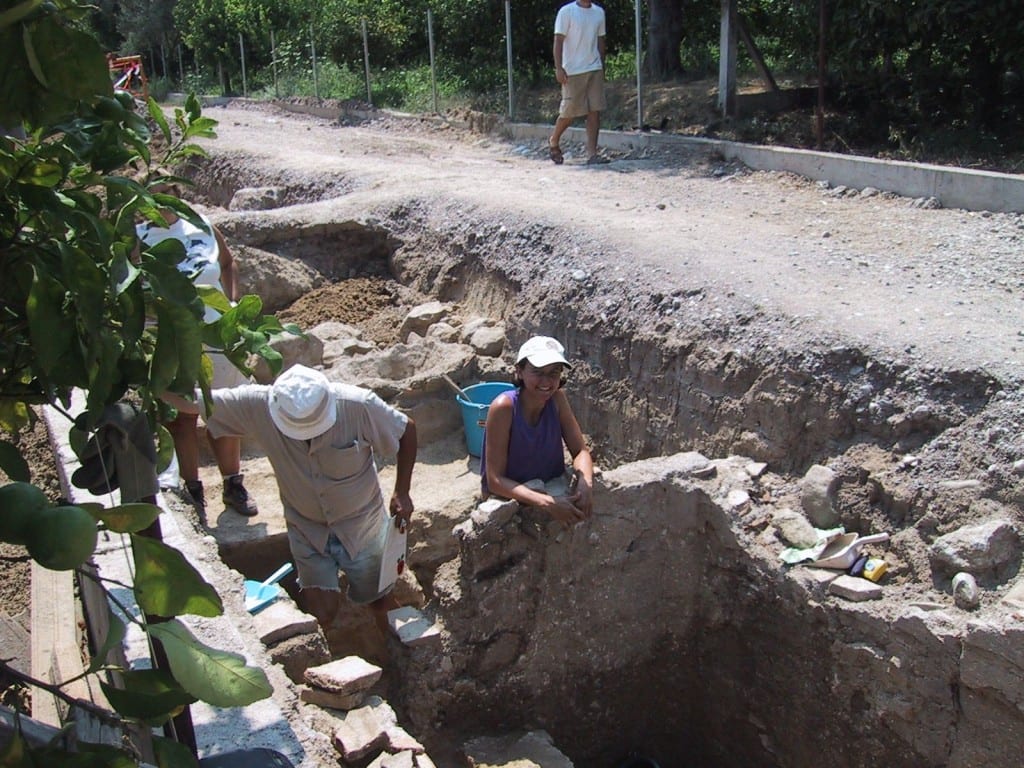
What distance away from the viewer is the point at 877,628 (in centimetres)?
428

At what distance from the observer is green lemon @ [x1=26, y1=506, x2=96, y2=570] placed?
142 cm

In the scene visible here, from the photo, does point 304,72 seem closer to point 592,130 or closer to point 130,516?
point 592,130

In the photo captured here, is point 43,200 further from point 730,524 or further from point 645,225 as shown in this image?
point 645,225

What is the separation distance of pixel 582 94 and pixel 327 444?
746 cm

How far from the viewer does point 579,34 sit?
35.6 ft

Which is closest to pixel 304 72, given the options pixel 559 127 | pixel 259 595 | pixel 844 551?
pixel 559 127

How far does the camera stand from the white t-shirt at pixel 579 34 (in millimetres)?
10820

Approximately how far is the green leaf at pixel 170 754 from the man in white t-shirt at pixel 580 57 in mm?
9984

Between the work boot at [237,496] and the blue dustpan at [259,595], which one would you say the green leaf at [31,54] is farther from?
the work boot at [237,496]

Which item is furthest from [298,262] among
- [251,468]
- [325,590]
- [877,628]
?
[877,628]

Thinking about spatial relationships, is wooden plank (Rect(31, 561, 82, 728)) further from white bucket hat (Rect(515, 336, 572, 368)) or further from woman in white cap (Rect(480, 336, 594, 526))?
white bucket hat (Rect(515, 336, 572, 368))

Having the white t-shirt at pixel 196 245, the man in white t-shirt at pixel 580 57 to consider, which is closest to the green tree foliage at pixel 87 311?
the white t-shirt at pixel 196 245

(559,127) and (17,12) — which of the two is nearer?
(17,12)

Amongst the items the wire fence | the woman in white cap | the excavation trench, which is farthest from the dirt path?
the wire fence
